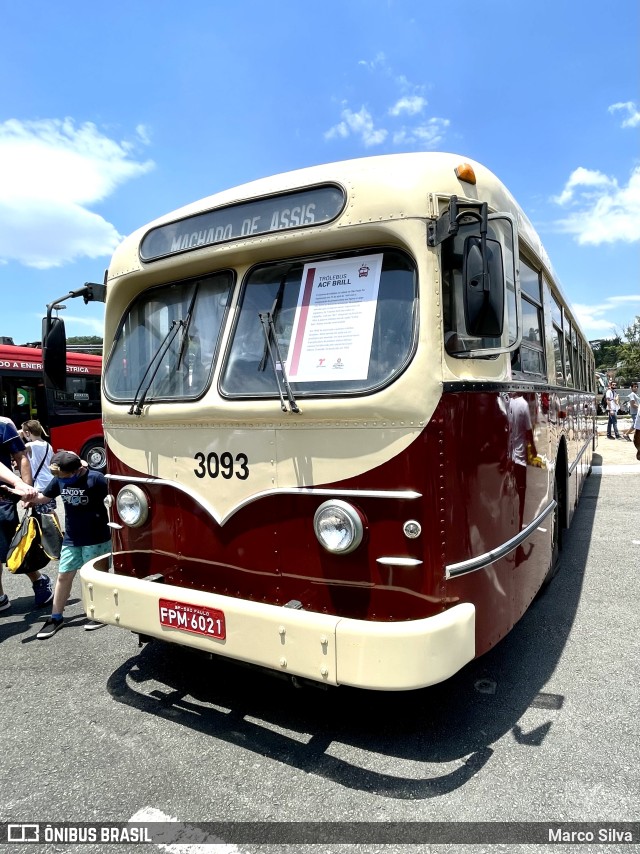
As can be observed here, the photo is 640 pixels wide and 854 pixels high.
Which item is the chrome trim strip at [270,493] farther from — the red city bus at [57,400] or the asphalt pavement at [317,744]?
the red city bus at [57,400]

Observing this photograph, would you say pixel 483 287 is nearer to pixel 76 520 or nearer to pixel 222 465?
pixel 222 465

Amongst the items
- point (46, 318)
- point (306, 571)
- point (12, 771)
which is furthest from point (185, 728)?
point (46, 318)

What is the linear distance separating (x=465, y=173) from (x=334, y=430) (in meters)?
1.39

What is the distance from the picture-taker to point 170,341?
136 inches

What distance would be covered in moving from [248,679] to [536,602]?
253cm

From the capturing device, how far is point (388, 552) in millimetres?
2660

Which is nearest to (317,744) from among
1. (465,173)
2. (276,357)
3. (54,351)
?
(276,357)

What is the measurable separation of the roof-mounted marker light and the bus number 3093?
1.74 metres

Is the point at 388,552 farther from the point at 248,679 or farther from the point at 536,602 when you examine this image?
the point at 536,602

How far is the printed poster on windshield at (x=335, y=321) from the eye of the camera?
2799 millimetres

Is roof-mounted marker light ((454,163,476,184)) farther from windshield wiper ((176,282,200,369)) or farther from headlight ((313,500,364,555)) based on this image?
headlight ((313,500,364,555))

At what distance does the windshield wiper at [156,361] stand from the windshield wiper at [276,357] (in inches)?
24.7

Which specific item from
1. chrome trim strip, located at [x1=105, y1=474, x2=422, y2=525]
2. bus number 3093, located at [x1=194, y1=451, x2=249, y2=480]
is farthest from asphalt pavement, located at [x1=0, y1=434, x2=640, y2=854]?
bus number 3093, located at [x1=194, y1=451, x2=249, y2=480]

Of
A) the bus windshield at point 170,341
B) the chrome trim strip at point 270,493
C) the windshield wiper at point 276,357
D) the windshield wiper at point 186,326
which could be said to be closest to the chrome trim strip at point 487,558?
the chrome trim strip at point 270,493
